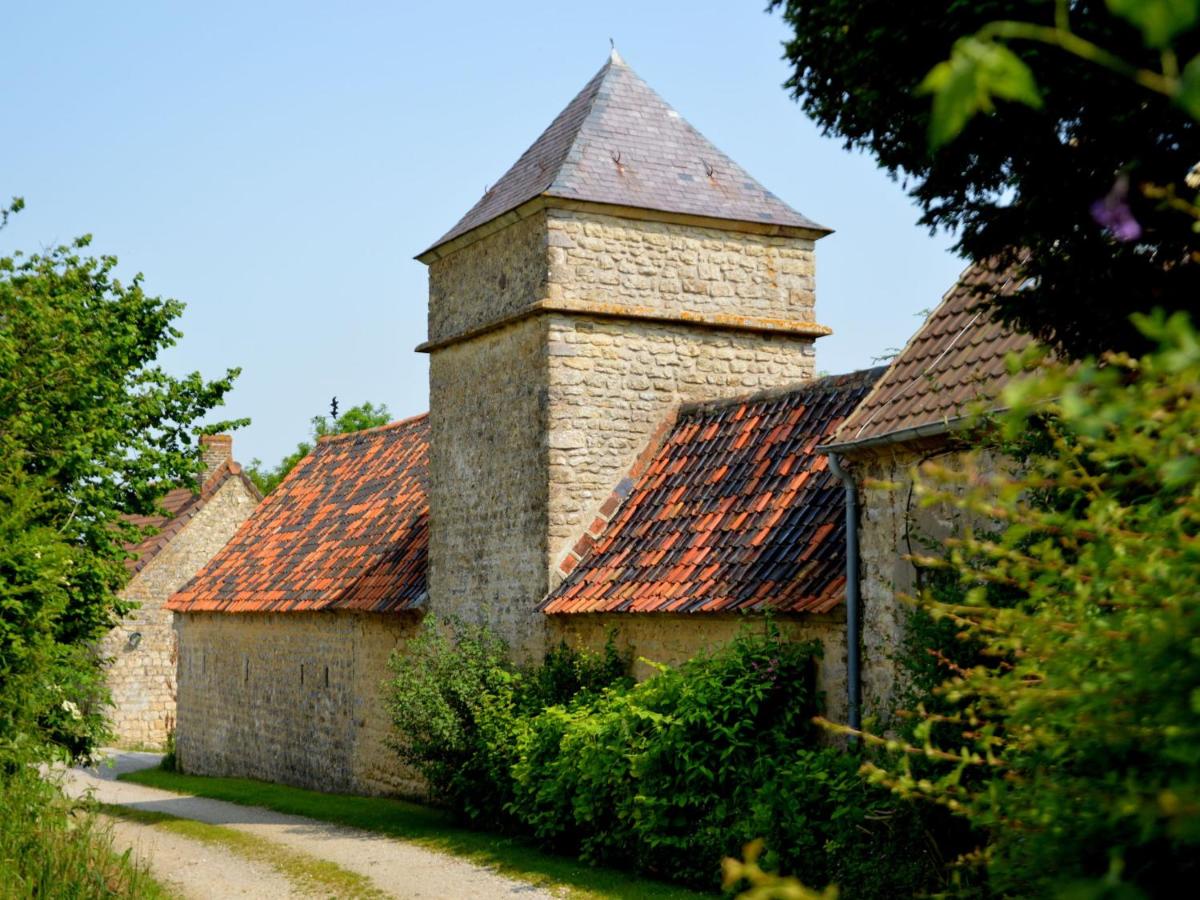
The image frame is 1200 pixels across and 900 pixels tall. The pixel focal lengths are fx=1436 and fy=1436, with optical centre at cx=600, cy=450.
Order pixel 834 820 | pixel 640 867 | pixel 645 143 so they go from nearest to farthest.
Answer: pixel 834 820
pixel 640 867
pixel 645 143

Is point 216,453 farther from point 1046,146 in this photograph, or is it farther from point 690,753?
point 1046,146

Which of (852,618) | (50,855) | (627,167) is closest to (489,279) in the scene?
(627,167)

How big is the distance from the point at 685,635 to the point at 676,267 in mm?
4849

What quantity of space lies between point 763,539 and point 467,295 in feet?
19.6

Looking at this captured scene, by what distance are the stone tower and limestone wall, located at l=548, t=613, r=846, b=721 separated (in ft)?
2.47

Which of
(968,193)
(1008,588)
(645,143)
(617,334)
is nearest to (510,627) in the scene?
(617,334)

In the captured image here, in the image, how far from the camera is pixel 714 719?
11.9m

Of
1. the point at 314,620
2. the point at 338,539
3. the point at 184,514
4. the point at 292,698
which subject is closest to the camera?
the point at 314,620

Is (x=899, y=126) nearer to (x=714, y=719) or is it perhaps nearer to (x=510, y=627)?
(x=714, y=719)

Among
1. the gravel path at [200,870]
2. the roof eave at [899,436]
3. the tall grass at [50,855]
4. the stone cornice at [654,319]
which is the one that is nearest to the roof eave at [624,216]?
the stone cornice at [654,319]

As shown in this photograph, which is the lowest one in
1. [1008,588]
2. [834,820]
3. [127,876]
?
[127,876]

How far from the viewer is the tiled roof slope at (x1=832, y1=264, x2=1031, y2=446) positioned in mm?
10435

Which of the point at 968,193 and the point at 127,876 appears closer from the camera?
the point at 968,193

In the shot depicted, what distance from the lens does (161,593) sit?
108 feet
